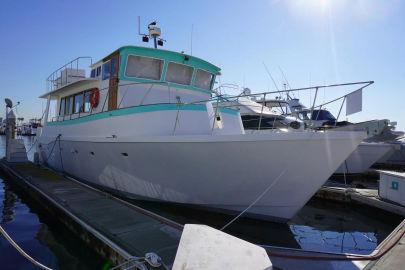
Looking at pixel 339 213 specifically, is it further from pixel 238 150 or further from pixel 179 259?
pixel 179 259

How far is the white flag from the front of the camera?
5.33 m

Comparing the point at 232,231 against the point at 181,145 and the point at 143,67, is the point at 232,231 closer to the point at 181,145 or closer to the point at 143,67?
the point at 181,145

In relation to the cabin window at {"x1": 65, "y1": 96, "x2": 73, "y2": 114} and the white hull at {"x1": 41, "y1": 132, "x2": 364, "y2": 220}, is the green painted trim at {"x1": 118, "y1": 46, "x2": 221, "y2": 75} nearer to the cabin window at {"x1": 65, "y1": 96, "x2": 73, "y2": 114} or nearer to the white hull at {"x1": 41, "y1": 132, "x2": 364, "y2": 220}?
the white hull at {"x1": 41, "y1": 132, "x2": 364, "y2": 220}

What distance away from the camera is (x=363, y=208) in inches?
344

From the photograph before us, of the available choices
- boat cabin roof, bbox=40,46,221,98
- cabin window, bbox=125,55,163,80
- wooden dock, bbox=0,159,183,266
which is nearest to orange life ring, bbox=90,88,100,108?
boat cabin roof, bbox=40,46,221,98

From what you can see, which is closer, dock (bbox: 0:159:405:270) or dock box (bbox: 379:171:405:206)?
dock (bbox: 0:159:405:270)

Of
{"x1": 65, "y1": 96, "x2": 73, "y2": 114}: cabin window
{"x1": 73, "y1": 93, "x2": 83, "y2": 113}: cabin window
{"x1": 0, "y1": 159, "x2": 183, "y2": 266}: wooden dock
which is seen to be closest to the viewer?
{"x1": 0, "y1": 159, "x2": 183, "y2": 266}: wooden dock

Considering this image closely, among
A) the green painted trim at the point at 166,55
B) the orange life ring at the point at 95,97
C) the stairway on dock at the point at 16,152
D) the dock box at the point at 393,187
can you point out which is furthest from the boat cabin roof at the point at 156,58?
the stairway on dock at the point at 16,152

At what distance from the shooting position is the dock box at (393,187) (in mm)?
8016

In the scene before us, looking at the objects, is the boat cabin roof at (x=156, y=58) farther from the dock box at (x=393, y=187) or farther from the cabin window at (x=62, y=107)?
the dock box at (x=393, y=187)

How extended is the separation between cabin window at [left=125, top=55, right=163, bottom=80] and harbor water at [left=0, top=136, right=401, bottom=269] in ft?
10.5

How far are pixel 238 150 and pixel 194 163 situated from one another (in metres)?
0.97

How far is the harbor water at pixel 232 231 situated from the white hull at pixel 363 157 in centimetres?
576

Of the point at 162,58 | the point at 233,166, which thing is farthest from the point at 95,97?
the point at 233,166
